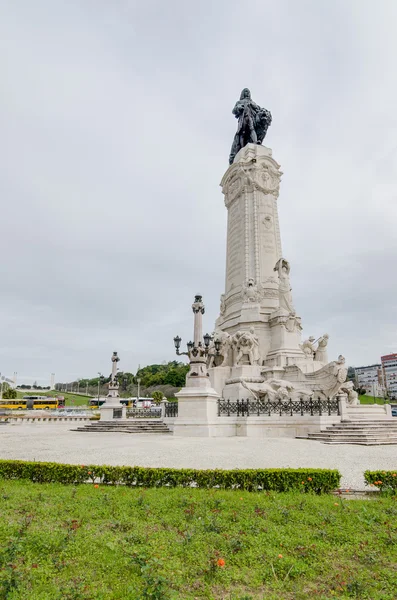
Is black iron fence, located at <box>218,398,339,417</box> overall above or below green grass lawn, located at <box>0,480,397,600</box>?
above

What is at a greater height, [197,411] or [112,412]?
[197,411]

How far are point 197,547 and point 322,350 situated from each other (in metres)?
23.8

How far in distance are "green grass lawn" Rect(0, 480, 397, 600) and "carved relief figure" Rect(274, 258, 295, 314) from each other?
21618 millimetres

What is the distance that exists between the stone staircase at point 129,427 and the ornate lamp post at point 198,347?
3.91 meters

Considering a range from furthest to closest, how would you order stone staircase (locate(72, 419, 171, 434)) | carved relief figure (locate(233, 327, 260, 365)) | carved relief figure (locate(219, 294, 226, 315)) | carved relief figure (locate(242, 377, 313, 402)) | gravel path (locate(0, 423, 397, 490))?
carved relief figure (locate(219, 294, 226, 315)) < carved relief figure (locate(233, 327, 260, 365)) < stone staircase (locate(72, 419, 171, 434)) < carved relief figure (locate(242, 377, 313, 402)) < gravel path (locate(0, 423, 397, 490))

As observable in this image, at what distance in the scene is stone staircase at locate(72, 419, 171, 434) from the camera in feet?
71.1

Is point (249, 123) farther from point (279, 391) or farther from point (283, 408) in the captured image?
point (283, 408)

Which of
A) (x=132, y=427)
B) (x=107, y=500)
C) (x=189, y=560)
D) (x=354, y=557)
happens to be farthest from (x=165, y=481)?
(x=132, y=427)

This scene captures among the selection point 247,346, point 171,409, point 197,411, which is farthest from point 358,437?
point 247,346

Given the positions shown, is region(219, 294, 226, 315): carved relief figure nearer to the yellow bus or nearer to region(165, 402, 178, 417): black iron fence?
region(165, 402, 178, 417): black iron fence

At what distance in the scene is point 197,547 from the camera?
428 centimetres

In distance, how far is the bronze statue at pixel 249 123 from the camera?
3769 cm

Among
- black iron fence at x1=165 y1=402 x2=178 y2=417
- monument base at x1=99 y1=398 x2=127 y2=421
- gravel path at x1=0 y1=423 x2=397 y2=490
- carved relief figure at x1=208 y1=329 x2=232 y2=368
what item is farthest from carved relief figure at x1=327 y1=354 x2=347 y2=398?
monument base at x1=99 y1=398 x2=127 y2=421

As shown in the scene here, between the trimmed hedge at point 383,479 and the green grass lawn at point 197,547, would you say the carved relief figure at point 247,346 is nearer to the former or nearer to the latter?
the trimmed hedge at point 383,479
